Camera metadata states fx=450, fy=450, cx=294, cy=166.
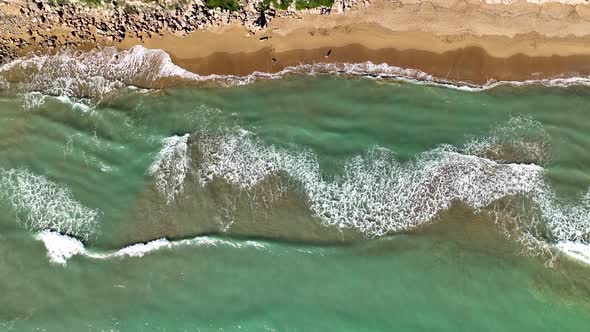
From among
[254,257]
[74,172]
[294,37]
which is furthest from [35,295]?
[294,37]

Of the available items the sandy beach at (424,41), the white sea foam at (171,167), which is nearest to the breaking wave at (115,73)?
the sandy beach at (424,41)

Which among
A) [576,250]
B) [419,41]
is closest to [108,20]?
[419,41]

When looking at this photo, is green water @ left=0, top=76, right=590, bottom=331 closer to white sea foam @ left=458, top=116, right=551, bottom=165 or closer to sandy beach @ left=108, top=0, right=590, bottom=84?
white sea foam @ left=458, top=116, right=551, bottom=165

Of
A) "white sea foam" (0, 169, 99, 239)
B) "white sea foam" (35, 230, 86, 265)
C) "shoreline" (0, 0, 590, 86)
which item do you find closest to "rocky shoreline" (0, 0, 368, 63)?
"shoreline" (0, 0, 590, 86)

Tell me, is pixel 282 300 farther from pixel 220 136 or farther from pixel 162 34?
pixel 162 34

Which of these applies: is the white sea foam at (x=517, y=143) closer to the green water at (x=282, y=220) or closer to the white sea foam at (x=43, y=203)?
the green water at (x=282, y=220)
